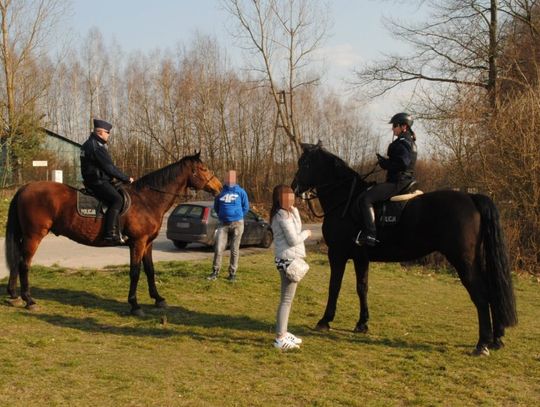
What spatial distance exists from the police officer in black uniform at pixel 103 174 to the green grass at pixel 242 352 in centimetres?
140

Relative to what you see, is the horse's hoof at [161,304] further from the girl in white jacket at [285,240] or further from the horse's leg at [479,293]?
the horse's leg at [479,293]

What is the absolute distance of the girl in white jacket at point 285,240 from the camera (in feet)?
21.7

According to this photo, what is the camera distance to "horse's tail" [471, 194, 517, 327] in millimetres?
6965

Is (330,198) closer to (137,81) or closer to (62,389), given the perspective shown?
(62,389)

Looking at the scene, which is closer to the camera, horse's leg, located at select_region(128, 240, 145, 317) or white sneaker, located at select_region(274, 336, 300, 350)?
white sneaker, located at select_region(274, 336, 300, 350)

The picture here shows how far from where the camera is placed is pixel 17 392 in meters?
5.17

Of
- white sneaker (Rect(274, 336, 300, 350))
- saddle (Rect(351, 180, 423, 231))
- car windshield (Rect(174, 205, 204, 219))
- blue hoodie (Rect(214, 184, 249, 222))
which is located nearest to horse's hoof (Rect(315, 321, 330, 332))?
white sneaker (Rect(274, 336, 300, 350))

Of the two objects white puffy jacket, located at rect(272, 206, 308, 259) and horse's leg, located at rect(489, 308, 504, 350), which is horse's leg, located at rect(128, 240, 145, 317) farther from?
horse's leg, located at rect(489, 308, 504, 350)

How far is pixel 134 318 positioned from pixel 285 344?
276 cm

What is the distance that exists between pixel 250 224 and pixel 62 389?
15818 mm

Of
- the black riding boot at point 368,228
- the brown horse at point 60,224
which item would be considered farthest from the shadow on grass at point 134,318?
the black riding boot at point 368,228

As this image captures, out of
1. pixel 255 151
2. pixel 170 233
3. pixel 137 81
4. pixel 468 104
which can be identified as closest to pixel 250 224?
pixel 170 233

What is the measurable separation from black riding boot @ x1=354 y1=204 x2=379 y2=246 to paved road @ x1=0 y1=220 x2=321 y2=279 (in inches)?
333

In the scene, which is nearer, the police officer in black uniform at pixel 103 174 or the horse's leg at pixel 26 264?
the police officer in black uniform at pixel 103 174
